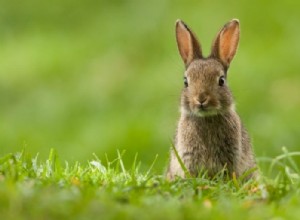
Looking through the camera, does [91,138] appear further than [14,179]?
Yes

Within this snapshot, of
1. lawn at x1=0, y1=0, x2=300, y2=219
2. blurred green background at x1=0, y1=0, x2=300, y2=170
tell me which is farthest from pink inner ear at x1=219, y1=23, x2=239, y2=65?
blurred green background at x1=0, y1=0, x2=300, y2=170

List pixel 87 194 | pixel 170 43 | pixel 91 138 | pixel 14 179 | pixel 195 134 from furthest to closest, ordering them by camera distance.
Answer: pixel 170 43, pixel 91 138, pixel 195 134, pixel 14 179, pixel 87 194

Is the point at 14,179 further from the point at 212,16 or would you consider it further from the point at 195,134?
the point at 212,16

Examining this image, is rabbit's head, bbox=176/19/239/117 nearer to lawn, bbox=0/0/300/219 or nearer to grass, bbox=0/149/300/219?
lawn, bbox=0/0/300/219

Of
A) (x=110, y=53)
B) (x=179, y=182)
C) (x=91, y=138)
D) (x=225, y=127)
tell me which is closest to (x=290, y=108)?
(x=91, y=138)

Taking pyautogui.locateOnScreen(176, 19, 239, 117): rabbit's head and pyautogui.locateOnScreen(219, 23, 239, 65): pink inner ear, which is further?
pyautogui.locateOnScreen(219, 23, 239, 65): pink inner ear

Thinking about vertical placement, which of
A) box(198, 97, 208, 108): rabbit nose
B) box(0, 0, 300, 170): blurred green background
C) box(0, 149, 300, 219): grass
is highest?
box(198, 97, 208, 108): rabbit nose
